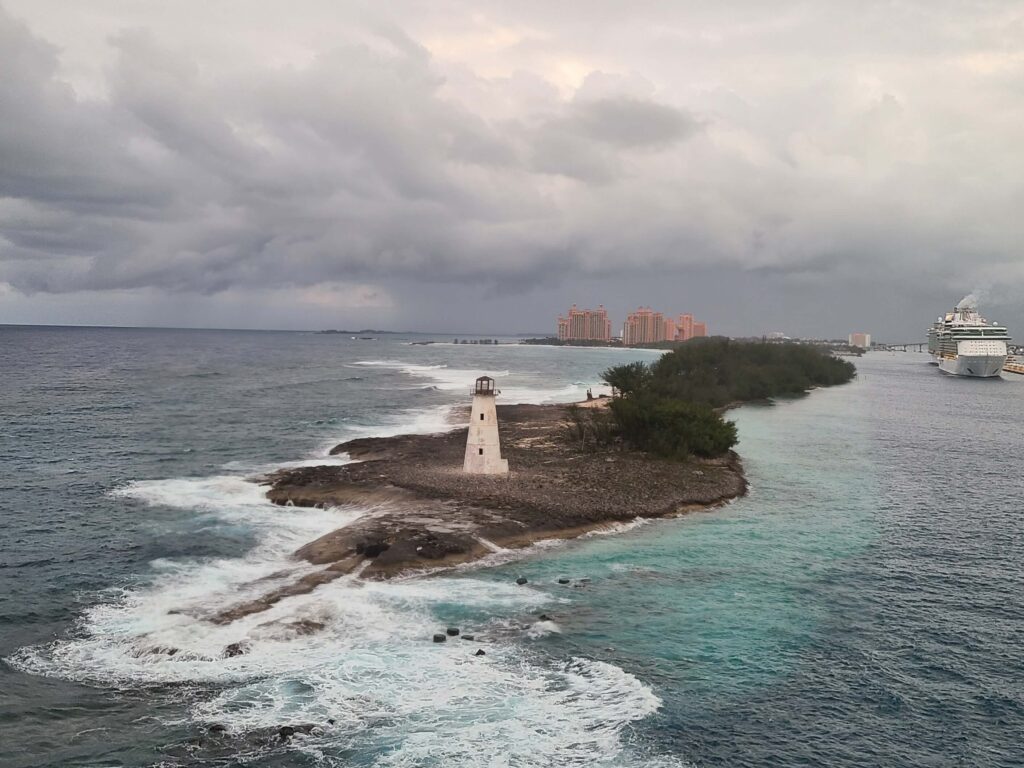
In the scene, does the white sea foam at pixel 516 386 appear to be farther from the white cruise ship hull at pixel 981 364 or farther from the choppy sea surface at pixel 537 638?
the white cruise ship hull at pixel 981 364

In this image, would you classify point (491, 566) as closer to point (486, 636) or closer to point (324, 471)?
point (486, 636)

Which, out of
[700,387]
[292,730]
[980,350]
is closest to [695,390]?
[700,387]

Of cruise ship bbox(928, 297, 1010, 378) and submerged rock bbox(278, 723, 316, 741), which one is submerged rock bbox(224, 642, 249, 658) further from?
cruise ship bbox(928, 297, 1010, 378)

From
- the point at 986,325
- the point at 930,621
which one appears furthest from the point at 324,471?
the point at 986,325

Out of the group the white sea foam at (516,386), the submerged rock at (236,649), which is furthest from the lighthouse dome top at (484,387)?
the white sea foam at (516,386)

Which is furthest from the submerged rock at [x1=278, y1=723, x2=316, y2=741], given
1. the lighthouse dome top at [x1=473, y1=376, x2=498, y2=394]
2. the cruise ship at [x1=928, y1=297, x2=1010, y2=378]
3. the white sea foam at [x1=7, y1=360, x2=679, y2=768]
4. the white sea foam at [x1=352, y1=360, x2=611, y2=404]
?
the cruise ship at [x1=928, y1=297, x2=1010, y2=378]
